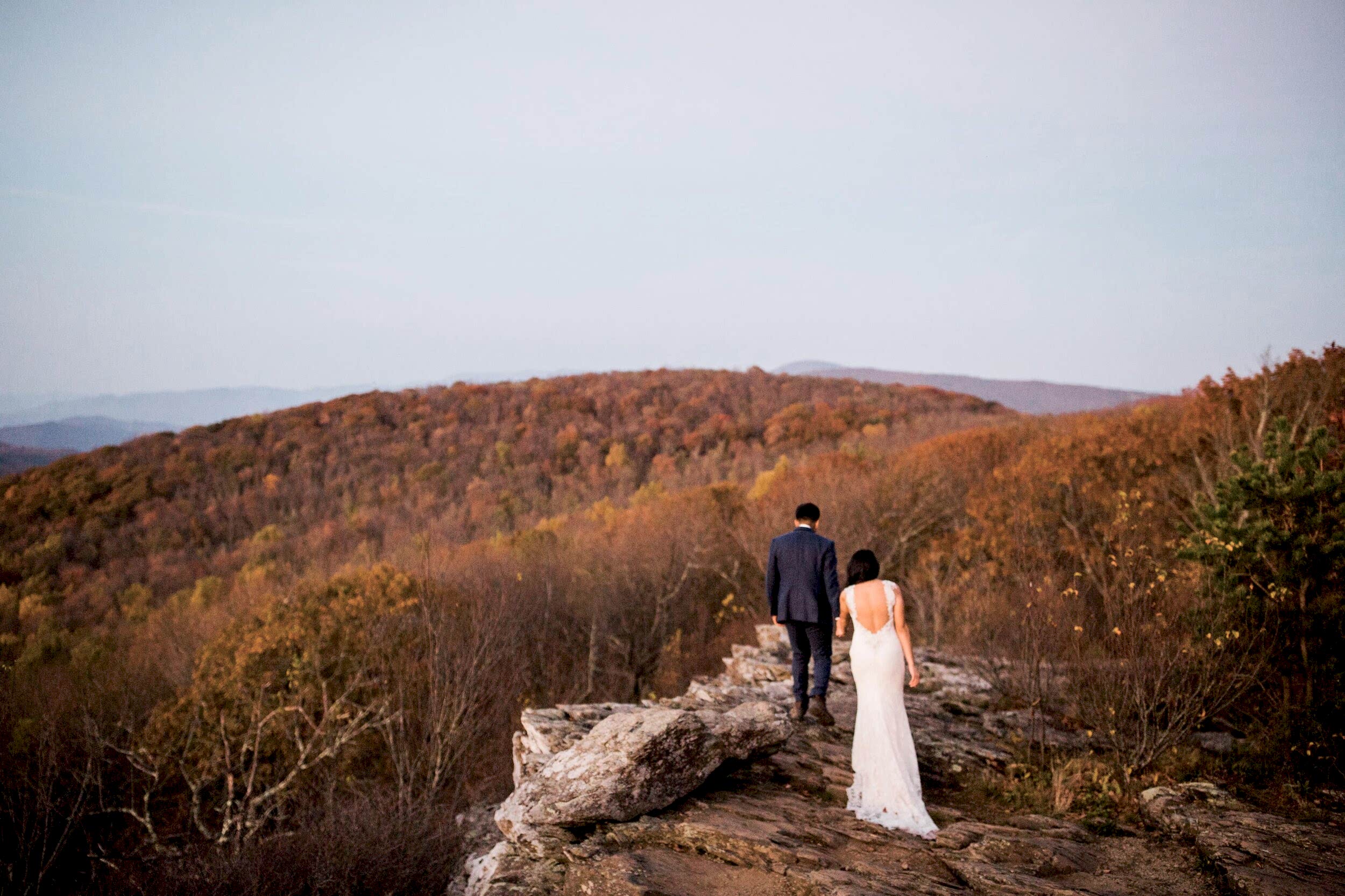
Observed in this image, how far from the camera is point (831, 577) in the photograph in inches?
322

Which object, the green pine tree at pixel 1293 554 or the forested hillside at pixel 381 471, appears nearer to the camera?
the green pine tree at pixel 1293 554

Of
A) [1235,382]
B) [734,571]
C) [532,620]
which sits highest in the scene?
[1235,382]

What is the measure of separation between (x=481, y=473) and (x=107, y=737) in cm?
4881

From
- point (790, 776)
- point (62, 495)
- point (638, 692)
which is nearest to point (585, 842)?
point (790, 776)

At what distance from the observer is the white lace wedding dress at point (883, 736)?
7.08 meters

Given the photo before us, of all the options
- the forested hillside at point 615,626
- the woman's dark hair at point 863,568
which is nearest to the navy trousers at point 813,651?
the woman's dark hair at point 863,568

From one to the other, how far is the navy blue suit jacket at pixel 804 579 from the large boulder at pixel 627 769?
116cm

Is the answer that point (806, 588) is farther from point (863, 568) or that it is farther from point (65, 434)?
point (65, 434)

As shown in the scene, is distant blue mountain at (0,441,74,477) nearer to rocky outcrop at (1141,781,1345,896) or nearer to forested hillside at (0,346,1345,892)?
forested hillside at (0,346,1345,892)

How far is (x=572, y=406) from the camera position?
9112cm

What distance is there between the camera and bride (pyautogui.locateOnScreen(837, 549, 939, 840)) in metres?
7.09

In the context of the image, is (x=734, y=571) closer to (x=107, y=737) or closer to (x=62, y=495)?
(x=107, y=737)

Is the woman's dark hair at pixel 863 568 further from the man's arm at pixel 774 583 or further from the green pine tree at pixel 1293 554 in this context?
the green pine tree at pixel 1293 554

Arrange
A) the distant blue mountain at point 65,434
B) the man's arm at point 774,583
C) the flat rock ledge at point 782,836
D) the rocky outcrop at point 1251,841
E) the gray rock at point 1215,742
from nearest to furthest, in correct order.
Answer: the rocky outcrop at point 1251,841 < the flat rock ledge at point 782,836 < the man's arm at point 774,583 < the gray rock at point 1215,742 < the distant blue mountain at point 65,434
